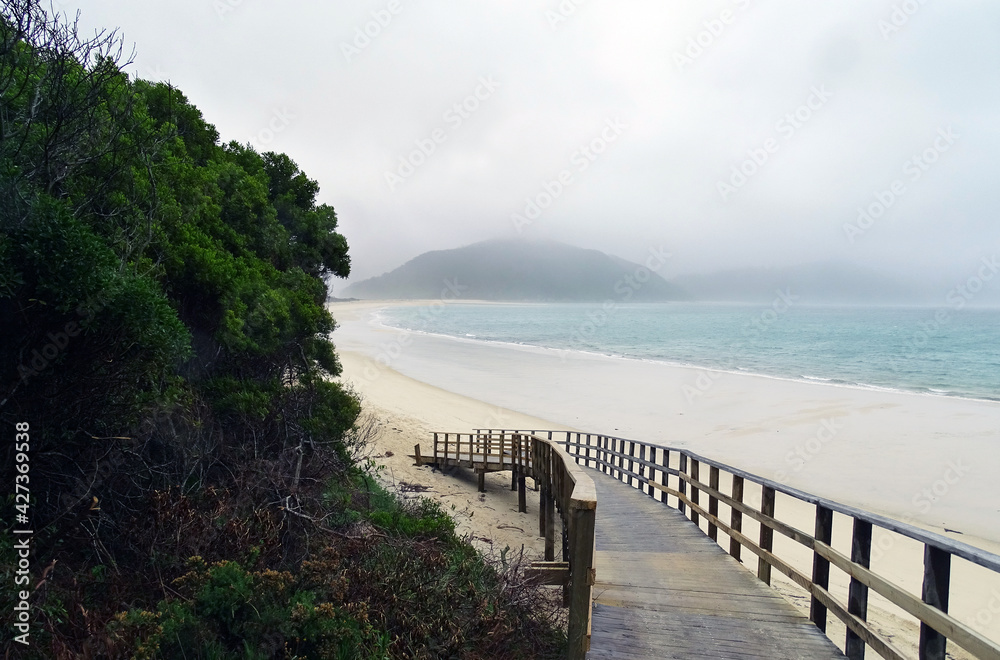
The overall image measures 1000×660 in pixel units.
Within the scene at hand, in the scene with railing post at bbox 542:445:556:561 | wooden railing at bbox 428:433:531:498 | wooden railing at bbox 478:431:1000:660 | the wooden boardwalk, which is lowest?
wooden railing at bbox 428:433:531:498

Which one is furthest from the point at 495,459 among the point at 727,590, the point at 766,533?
the point at 727,590

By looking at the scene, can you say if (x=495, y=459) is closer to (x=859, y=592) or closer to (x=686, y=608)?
(x=686, y=608)

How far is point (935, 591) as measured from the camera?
119 inches

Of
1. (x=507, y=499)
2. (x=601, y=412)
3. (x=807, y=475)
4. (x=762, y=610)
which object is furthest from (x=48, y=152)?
(x=601, y=412)

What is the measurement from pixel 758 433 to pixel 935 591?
17942mm

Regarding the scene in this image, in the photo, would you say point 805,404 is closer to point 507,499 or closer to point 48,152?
point 507,499

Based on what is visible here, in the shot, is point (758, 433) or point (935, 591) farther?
point (758, 433)

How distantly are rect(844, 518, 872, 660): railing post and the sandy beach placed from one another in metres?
3.14

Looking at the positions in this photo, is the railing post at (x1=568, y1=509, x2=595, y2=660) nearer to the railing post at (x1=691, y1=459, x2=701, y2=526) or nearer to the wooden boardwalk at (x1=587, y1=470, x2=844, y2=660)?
the wooden boardwalk at (x1=587, y1=470, x2=844, y2=660)

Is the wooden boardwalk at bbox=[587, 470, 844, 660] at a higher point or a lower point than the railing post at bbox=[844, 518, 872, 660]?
lower

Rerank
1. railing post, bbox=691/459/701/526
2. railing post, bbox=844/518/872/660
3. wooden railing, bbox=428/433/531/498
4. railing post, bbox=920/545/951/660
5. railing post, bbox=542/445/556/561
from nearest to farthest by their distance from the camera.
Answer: railing post, bbox=920/545/951/660 → railing post, bbox=844/518/872/660 → railing post, bbox=542/445/556/561 → railing post, bbox=691/459/701/526 → wooden railing, bbox=428/433/531/498

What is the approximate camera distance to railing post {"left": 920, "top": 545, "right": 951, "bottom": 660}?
2992mm

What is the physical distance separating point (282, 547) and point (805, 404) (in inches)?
1005

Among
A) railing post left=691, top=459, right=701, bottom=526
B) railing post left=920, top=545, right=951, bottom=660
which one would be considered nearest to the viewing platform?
railing post left=920, top=545, right=951, bottom=660
